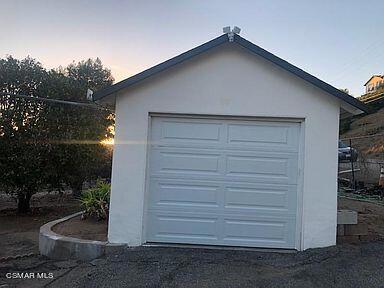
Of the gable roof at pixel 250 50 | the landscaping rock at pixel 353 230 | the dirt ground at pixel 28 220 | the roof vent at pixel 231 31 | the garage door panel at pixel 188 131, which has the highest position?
the roof vent at pixel 231 31

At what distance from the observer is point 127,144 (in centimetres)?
742

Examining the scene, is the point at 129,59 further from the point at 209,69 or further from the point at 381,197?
the point at 381,197

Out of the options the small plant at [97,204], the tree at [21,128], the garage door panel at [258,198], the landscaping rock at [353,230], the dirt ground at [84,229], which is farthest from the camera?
the tree at [21,128]

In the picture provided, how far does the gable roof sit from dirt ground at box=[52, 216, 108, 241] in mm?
2613

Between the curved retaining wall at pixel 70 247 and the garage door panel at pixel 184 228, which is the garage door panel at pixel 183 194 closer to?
the garage door panel at pixel 184 228

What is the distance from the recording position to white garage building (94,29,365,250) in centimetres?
729

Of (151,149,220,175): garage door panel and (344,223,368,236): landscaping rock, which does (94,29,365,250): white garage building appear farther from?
(344,223,368,236): landscaping rock

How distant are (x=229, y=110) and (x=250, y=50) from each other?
43.9 inches

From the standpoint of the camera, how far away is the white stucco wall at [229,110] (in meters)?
7.26

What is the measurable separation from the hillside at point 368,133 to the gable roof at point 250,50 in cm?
1446

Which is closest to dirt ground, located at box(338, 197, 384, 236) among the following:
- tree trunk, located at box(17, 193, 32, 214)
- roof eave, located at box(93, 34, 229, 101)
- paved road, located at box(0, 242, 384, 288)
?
paved road, located at box(0, 242, 384, 288)

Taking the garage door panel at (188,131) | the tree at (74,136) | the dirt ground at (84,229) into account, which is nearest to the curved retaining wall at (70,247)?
the dirt ground at (84,229)

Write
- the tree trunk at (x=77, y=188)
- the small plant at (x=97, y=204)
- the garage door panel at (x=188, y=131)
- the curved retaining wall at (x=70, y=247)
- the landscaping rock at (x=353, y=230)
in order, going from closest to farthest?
the curved retaining wall at (x=70, y=247), the garage door panel at (x=188, y=131), the landscaping rock at (x=353, y=230), the small plant at (x=97, y=204), the tree trunk at (x=77, y=188)

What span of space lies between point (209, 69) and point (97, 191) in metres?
4.09
